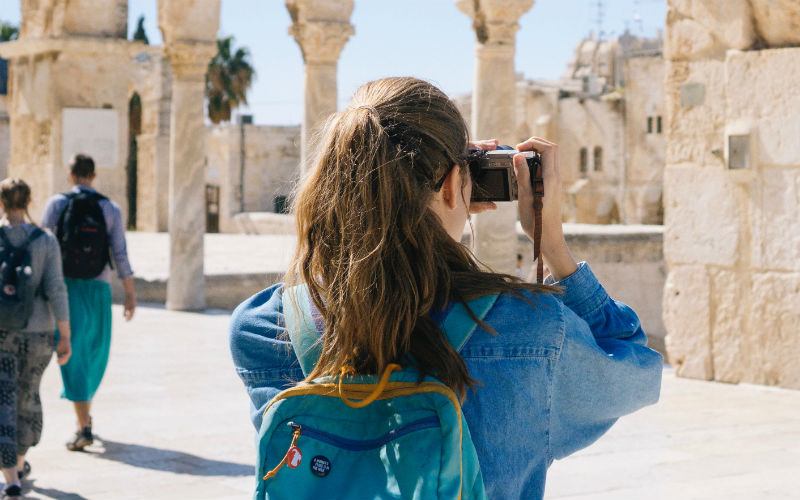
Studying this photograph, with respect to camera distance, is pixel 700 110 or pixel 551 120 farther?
pixel 551 120

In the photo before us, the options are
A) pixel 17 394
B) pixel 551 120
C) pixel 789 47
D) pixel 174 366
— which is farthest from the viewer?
pixel 551 120

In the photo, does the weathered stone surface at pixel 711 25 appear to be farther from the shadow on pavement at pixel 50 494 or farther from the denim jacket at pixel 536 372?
the denim jacket at pixel 536 372

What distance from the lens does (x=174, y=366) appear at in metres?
8.19

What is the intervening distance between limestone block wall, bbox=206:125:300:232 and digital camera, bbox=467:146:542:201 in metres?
35.6

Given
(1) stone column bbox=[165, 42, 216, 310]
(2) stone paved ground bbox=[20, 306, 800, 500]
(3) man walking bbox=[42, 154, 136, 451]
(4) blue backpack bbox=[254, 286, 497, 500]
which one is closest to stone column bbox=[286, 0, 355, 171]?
(1) stone column bbox=[165, 42, 216, 310]

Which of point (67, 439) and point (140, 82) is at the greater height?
point (140, 82)

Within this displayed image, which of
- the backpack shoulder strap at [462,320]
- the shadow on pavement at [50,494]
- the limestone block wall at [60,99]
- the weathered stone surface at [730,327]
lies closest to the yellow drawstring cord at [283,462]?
the backpack shoulder strap at [462,320]

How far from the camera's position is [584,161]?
46906 mm

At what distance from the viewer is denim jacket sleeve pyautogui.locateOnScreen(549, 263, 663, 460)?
1604 mm

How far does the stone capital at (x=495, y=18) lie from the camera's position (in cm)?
1140

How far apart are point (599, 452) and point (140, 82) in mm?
27374

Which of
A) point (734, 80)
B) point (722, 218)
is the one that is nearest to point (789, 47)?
point (734, 80)

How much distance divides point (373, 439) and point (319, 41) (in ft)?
38.1

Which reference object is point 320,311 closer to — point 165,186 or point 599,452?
point 599,452
